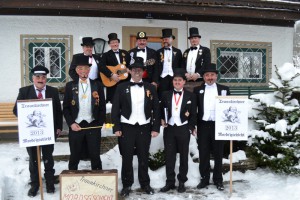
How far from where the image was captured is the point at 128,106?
16.2 ft

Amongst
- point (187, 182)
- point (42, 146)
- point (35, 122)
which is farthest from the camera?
point (187, 182)

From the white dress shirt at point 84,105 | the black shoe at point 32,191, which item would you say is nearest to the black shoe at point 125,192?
the white dress shirt at point 84,105

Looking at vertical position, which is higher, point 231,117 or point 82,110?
point 82,110

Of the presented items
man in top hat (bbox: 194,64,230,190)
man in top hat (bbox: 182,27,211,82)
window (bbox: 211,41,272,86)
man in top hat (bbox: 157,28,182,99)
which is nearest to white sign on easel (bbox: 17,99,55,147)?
man in top hat (bbox: 157,28,182,99)

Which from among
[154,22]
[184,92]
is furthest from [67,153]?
[154,22]

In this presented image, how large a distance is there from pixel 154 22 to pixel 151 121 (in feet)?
15.9

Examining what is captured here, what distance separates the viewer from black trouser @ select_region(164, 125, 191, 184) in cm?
502

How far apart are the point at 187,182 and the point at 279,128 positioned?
1.83 metres

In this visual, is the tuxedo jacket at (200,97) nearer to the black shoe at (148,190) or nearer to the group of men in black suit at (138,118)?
the group of men in black suit at (138,118)

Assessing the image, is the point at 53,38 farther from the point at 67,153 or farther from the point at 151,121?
the point at 151,121

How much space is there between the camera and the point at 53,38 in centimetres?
876

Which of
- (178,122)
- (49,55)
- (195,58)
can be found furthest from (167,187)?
(49,55)

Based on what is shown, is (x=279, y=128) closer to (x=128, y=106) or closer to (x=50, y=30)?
(x=128, y=106)

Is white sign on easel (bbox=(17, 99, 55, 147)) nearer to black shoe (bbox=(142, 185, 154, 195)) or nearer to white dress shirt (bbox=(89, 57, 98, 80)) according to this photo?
white dress shirt (bbox=(89, 57, 98, 80))
